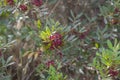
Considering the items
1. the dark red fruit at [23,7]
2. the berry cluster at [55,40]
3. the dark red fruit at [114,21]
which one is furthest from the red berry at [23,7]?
the dark red fruit at [114,21]

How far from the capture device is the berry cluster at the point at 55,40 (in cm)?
153

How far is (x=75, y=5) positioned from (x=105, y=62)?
2.96 feet

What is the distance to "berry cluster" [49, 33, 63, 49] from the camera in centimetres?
153

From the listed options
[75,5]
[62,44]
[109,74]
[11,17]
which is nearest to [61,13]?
[75,5]

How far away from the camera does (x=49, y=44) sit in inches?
61.4

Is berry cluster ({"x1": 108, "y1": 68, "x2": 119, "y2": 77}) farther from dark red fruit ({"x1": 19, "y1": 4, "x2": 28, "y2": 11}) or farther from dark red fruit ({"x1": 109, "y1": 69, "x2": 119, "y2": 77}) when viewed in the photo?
dark red fruit ({"x1": 19, "y1": 4, "x2": 28, "y2": 11})

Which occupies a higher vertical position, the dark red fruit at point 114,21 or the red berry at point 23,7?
the red berry at point 23,7

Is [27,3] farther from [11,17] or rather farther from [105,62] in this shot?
[105,62]

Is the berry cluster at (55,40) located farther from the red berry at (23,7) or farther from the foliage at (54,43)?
the red berry at (23,7)

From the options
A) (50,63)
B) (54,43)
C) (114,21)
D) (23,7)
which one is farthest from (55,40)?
(114,21)

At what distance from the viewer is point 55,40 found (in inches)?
60.6

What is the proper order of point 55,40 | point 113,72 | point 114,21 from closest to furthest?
point 113,72
point 55,40
point 114,21

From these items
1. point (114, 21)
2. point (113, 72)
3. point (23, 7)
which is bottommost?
point (113, 72)

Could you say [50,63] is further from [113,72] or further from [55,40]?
[113,72]
